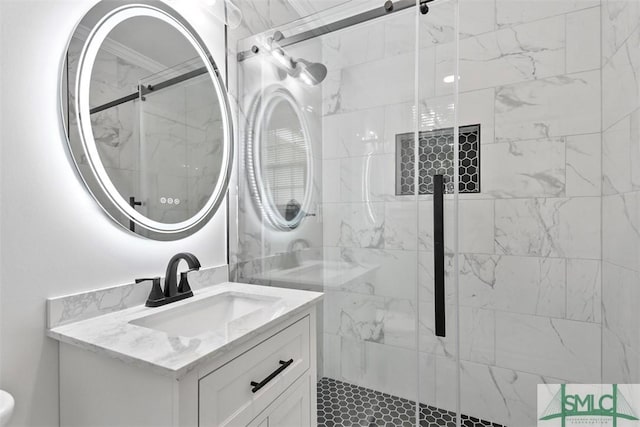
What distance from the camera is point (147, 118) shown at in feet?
3.95

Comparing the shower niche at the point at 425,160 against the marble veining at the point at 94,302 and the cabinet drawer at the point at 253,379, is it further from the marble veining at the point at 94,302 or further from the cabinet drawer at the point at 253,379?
the marble veining at the point at 94,302

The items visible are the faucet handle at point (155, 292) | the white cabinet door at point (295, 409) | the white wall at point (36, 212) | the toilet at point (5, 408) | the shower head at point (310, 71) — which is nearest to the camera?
the toilet at point (5, 408)

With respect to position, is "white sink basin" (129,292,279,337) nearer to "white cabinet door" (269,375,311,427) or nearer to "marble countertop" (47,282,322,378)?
"marble countertop" (47,282,322,378)

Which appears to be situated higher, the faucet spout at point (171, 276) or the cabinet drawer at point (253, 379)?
the faucet spout at point (171, 276)

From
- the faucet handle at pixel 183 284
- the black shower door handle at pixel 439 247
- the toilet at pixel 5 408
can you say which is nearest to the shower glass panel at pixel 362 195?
the black shower door handle at pixel 439 247

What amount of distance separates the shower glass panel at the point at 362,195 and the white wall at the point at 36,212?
714 millimetres

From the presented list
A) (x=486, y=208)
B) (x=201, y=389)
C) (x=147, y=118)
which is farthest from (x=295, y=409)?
(x=486, y=208)

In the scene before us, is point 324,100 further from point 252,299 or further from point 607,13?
point 607,13

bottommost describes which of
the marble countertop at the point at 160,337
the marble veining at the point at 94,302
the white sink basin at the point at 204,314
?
the white sink basin at the point at 204,314

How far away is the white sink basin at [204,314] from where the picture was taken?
41.8 inches

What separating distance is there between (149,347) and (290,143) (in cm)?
105

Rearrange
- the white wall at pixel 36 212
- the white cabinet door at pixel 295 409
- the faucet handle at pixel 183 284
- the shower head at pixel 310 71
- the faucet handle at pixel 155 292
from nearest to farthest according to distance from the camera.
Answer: the white wall at pixel 36 212 < the white cabinet door at pixel 295 409 < the faucet handle at pixel 155 292 < the faucet handle at pixel 183 284 < the shower head at pixel 310 71

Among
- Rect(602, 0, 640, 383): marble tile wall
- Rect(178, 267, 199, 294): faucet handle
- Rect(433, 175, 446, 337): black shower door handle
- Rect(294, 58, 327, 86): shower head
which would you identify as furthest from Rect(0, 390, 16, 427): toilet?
Rect(602, 0, 640, 383): marble tile wall

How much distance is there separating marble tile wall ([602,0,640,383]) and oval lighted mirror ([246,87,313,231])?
50.2 inches
